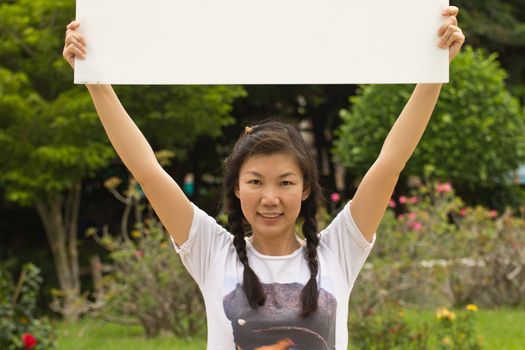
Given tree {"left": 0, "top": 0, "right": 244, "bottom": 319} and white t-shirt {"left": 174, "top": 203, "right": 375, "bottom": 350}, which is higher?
tree {"left": 0, "top": 0, "right": 244, "bottom": 319}

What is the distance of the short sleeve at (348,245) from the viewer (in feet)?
7.45

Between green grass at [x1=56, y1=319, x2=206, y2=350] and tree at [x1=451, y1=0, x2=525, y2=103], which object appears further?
tree at [x1=451, y1=0, x2=525, y2=103]

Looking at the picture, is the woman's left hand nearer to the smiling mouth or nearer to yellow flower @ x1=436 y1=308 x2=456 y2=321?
the smiling mouth

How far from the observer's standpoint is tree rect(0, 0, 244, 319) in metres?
9.96

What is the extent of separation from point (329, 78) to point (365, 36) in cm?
12

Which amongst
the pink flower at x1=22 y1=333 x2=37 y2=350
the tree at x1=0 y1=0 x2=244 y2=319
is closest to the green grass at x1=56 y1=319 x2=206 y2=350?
the tree at x1=0 y1=0 x2=244 y2=319

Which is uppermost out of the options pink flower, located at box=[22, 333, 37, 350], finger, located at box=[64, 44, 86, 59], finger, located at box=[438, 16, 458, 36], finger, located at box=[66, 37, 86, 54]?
finger, located at box=[438, 16, 458, 36]

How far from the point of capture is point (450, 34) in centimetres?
214

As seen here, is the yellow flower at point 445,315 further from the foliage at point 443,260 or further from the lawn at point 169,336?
the lawn at point 169,336

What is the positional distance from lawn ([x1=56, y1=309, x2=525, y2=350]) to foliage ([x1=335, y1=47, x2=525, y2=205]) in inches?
154

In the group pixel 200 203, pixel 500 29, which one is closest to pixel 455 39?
pixel 200 203

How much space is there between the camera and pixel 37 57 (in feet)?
34.6

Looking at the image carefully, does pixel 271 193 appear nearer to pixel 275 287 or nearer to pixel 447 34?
pixel 275 287

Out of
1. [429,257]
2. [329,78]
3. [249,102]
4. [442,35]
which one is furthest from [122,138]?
[249,102]
